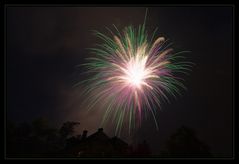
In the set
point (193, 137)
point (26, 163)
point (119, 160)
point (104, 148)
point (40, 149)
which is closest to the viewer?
point (26, 163)

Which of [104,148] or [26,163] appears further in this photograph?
[104,148]

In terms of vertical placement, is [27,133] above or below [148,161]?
below

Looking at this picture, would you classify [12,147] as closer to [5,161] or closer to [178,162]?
[5,161]

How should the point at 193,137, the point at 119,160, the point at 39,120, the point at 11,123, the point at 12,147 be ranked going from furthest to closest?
the point at 39,120, the point at 11,123, the point at 12,147, the point at 193,137, the point at 119,160

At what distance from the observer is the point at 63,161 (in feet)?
29.5

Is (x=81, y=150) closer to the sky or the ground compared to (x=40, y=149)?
closer to the sky

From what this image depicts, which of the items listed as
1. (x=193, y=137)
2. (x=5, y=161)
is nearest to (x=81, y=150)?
(x=193, y=137)

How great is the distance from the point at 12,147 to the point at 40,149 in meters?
6.89

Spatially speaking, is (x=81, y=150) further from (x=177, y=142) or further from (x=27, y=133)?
(x=27, y=133)

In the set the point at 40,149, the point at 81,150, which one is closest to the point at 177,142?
the point at 81,150

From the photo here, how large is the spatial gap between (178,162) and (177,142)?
103 feet

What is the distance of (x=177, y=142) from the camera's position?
126 feet

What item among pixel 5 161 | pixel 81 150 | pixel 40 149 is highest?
pixel 5 161

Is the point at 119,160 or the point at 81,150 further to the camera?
the point at 81,150
